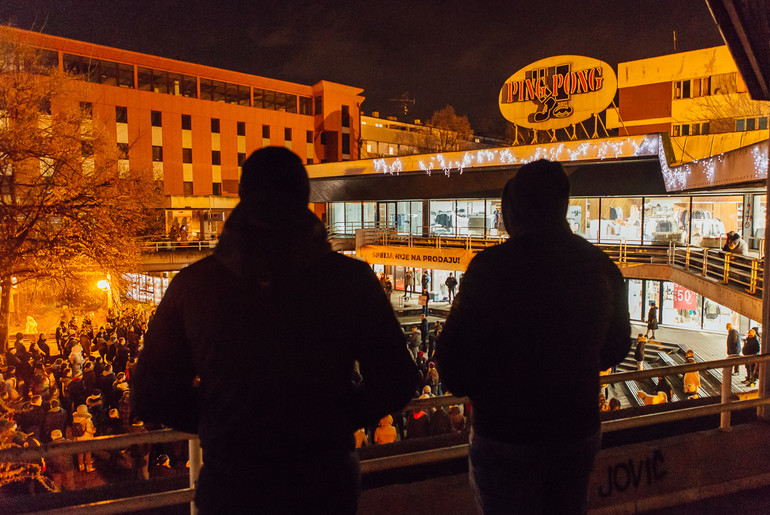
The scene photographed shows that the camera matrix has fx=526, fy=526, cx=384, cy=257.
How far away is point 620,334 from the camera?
1958 millimetres

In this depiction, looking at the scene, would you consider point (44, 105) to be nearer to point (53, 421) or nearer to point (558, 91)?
point (53, 421)

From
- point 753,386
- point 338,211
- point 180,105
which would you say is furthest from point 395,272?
point 180,105

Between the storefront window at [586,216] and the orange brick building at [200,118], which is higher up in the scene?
the orange brick building at [200,118]

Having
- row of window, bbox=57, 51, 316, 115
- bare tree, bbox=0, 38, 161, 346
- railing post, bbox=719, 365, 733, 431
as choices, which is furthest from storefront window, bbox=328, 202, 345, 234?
railing post, bbox=719, 365, 733, 431

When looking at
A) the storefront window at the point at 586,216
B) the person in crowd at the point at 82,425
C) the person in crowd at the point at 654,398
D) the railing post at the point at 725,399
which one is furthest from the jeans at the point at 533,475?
the storefront window at the point at 586,216

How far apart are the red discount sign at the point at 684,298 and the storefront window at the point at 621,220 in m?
4.11

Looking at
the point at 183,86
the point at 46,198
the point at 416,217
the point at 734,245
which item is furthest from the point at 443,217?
the point at 183,86

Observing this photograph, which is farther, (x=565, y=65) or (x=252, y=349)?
(x=565, y=65)

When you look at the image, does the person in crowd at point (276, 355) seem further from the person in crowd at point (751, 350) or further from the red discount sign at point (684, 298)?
the red discount sign at point (684, 298)

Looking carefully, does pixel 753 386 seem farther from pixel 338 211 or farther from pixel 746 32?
pixel 338 211

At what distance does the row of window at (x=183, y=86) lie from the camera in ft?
142

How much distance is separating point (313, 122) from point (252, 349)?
57391mm

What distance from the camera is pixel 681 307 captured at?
22.3 meters

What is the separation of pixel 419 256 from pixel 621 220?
10.3 meters
